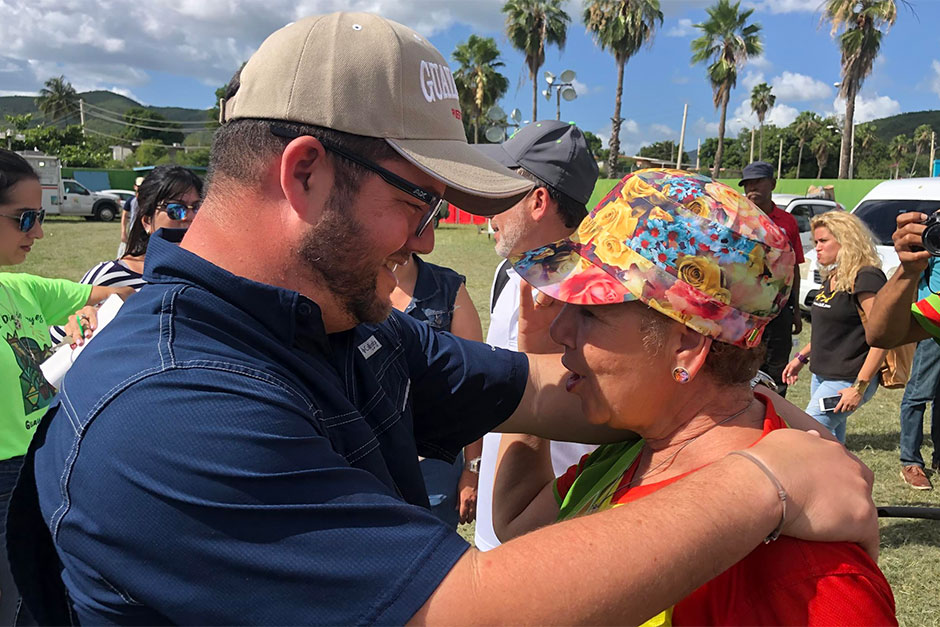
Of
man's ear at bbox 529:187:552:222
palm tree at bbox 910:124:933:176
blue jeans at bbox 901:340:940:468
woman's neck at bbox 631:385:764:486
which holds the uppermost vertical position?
palm tree at bbox 910:124:933:176

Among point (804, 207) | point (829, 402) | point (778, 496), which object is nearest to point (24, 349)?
point (778, 496)

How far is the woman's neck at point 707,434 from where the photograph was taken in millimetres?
1635

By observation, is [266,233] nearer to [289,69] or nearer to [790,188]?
[289,69]

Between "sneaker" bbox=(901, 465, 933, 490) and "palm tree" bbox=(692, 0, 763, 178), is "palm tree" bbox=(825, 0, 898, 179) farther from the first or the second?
"sneaker" bbox=(901, 465, 933, 490)

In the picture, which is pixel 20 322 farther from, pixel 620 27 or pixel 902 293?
pixel 620 27

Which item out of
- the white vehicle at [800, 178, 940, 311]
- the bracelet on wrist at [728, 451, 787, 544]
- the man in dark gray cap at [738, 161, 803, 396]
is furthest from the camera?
the white vehicle at [800, 178, 940, 311]

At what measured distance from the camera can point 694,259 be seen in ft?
4.94

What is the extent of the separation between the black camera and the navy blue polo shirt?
3.10 meters

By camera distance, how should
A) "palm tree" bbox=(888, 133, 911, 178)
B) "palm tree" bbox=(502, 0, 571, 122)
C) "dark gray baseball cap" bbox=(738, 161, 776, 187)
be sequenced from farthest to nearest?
"palm tree" bbox=(888, 133, 911, 178) → "palm tree" bbox=(502, 0, 571, 122) → "dark gray baseball cap" bbox=(738, 161, 776, 187)

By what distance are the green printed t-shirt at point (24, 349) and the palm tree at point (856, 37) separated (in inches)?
1458

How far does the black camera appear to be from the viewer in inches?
122

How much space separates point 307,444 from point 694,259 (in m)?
0.95

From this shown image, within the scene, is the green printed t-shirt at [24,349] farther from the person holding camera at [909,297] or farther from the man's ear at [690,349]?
the person holding camera at [909,297]

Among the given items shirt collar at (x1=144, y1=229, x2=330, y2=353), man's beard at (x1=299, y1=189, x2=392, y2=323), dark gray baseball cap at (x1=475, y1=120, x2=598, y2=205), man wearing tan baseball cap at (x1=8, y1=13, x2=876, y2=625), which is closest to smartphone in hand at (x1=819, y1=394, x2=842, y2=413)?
dark gray baseball cap at (x1=475, y1=120, x2=598, y2=205)
